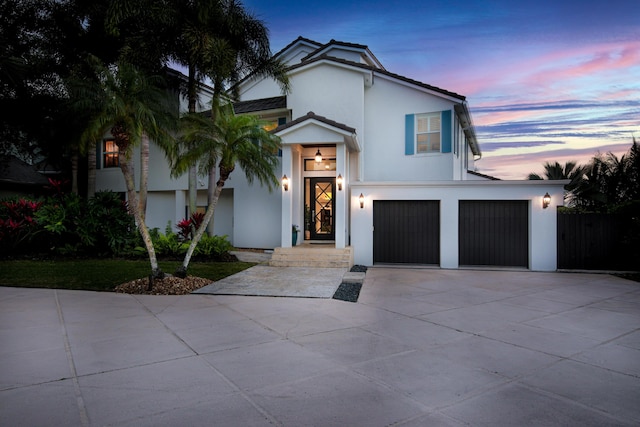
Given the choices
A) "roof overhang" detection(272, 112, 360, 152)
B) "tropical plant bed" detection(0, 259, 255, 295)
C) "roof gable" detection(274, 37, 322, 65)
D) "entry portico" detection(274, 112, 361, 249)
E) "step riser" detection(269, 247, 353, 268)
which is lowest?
"tropical plant bed" detection(0, 259, 255, 295)

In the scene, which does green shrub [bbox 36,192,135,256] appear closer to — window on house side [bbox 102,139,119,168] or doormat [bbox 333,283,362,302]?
window on house side [bbox 102,139,119,168]

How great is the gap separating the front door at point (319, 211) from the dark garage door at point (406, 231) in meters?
2.08

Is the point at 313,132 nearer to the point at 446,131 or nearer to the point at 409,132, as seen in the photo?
the point at 409,132

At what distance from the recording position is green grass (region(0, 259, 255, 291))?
9.00 m

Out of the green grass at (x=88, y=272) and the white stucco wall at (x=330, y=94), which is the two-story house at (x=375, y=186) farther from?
the green grass at (x=88, y=272)

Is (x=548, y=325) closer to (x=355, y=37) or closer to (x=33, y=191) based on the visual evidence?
(x=355, y=37)

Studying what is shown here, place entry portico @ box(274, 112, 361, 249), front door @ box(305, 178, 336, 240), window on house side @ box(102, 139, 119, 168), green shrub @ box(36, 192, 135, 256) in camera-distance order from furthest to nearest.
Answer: window on house side @ box(102, 139, 119, 168) → front door @ box(305, 178, 336, 240) → green shrub @ box(36, 192, 135, 256) → entry portico @ box(274, 112, 361, 249)

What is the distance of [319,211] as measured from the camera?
14430 mm

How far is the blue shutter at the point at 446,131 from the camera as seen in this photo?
13648 mm

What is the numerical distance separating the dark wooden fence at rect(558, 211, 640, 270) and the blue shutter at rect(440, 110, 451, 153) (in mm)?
4194

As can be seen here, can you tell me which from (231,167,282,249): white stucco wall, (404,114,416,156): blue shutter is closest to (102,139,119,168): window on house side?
(231,167,282,249): white stucco wall

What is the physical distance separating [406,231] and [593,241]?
18.7 ft

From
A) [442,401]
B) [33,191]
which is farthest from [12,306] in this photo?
[33,191]

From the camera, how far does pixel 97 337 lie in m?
5.18
